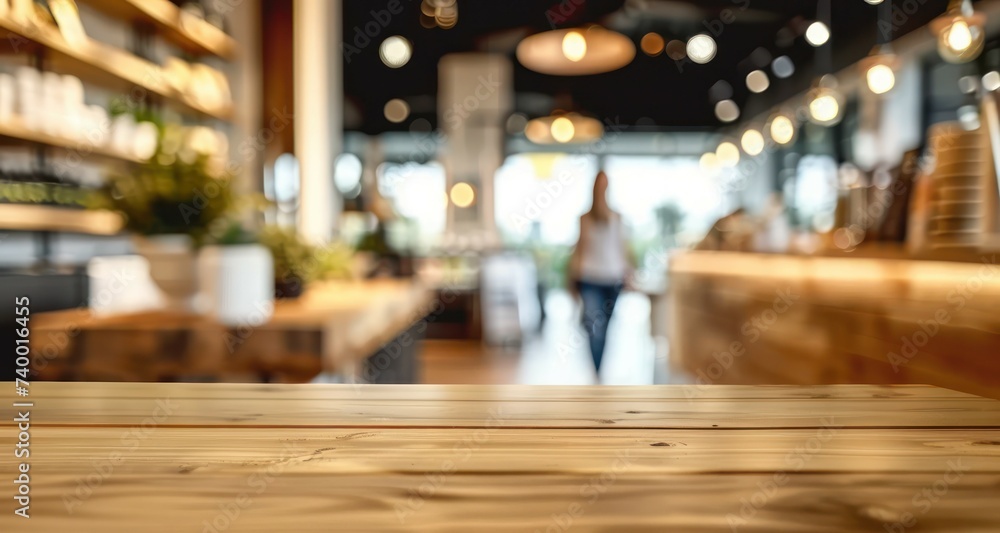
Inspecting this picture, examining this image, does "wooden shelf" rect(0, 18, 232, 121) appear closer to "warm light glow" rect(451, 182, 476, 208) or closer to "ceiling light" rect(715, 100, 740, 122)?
"warm light glow" rect(451, 182, 476, 208)

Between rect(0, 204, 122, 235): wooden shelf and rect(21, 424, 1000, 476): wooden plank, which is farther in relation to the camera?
rect(0, 204, 122, 235): wooden shelf

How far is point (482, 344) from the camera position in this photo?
7676mm

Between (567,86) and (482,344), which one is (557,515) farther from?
(567,86)

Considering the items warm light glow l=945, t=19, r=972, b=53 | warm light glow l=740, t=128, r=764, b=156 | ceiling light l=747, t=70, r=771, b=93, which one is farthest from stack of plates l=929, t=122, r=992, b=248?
ceiling light l=747, t=70, r=771, b=93

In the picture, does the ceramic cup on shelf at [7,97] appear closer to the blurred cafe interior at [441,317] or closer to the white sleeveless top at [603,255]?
the blurred cafe interior at [441,317]

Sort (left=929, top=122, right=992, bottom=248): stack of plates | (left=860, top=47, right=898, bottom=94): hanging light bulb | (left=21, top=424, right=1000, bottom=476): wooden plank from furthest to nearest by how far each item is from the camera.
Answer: (left=860, top=47, right=898, bottom=94): hanging light bulb → (left=929, top=122, right=992, bottom=248): stack of plates → (left=21, top=424, right=1000, bottom=476): wooden plank

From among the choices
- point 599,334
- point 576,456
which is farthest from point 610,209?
point 576,456

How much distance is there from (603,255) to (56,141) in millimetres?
3191

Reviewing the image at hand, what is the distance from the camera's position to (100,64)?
3178 mm

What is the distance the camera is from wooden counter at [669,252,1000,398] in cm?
173

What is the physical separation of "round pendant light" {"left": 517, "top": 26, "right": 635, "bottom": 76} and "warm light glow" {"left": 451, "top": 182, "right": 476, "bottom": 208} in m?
6.09

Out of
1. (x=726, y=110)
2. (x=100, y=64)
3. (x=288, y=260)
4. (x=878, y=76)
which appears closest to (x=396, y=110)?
(x=726, y=110)

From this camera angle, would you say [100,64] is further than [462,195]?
No

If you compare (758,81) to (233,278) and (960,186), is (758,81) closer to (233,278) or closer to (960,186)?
(960,186)
